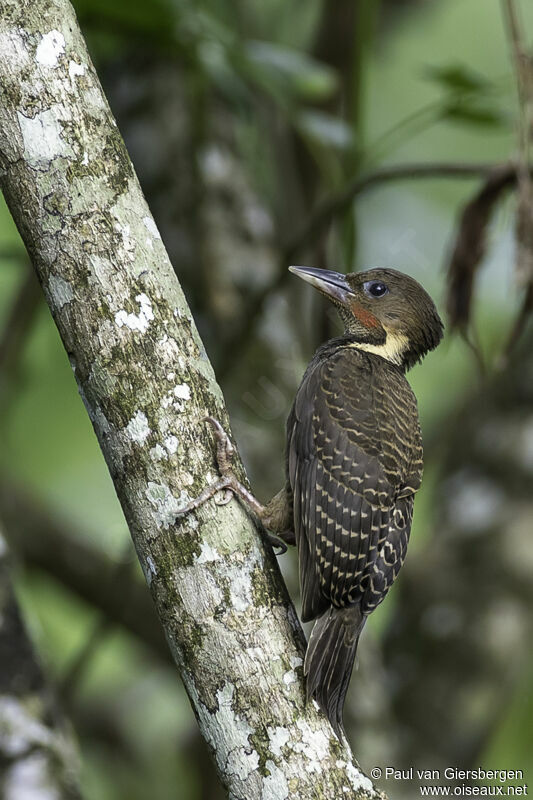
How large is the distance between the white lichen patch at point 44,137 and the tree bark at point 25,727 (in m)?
1.20

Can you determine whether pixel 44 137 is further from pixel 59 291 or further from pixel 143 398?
pixel 143 398

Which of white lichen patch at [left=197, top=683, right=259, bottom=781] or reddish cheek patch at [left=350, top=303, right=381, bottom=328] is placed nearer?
white lichen patch at [left=197, top=683, right=259, bottom=781]

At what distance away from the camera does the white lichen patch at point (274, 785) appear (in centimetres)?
190

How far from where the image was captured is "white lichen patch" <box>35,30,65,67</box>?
6.37ft

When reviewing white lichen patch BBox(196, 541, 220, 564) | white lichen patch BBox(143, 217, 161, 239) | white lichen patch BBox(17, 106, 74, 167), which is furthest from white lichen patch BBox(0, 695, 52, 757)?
white lichen patch BBox(17, 106, 74, 167)

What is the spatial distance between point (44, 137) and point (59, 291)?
0.99 ft

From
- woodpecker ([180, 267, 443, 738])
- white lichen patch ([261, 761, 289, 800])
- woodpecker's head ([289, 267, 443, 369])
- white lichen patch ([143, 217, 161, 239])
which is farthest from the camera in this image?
woodpecker's head ([289, 267, 443, 369])

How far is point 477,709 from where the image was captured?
429cm

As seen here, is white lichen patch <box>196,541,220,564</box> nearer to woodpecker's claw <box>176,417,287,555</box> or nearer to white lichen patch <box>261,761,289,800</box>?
woodpecker's claw <box>176,417,287,555</box>

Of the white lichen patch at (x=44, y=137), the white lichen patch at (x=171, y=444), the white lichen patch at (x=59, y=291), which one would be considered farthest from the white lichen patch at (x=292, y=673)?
the white lichen patch at (x=44, y=137)

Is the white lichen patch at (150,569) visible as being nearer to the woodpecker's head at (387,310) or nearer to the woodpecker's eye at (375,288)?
the woodpecker's head at (387,310)

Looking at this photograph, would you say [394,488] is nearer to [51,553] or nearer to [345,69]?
[51,553]

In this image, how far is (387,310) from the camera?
10.1 ft

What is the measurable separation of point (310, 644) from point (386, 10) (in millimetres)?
4030
